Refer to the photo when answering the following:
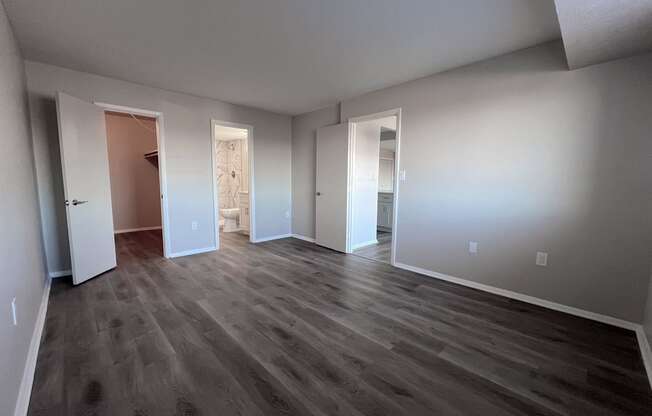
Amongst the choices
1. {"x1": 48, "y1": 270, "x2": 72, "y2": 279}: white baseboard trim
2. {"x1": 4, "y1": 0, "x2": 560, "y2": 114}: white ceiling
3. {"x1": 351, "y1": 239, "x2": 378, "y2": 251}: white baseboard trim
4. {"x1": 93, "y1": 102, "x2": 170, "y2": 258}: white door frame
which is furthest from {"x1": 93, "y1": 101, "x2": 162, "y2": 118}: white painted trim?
{"x1": 351, "y1": 239, "x2": 378, "y2": 251}: white baseboard trim

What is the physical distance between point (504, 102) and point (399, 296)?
2110mm

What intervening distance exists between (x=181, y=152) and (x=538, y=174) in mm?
4231

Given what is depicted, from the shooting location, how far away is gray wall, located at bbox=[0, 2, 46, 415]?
1.25 metres

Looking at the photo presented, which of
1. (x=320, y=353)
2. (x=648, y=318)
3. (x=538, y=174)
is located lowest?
(x=320, y=353)

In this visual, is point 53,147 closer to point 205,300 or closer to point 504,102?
point 205,300

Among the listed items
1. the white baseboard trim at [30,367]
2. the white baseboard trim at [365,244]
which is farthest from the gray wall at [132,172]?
the white baseboard trim at [365,244]

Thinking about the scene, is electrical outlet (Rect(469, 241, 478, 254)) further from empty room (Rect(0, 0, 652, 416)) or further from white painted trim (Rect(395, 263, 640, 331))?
white painted trim (Rect(395, 263, 640, 331))

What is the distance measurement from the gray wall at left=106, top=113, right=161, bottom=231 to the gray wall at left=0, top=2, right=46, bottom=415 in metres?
3.54

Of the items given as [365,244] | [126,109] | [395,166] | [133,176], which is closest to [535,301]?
[395,166]

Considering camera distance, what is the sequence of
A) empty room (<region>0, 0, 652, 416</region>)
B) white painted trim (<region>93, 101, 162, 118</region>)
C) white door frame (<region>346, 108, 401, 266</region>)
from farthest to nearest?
Answer: white door frame (<region>346, 108, 401, 266</region>), white painted trim (<region>93, 101, 162, 118</region>), empty room (<region>0, 0, 652, 416</region>)

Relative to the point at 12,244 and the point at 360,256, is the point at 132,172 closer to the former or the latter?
the point at 12,244

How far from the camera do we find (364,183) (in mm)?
4391

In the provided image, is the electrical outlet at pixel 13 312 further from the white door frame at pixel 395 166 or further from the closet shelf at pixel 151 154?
the closet shelf at pixel 151 154

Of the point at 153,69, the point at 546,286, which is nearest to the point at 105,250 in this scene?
the point at 153,69
